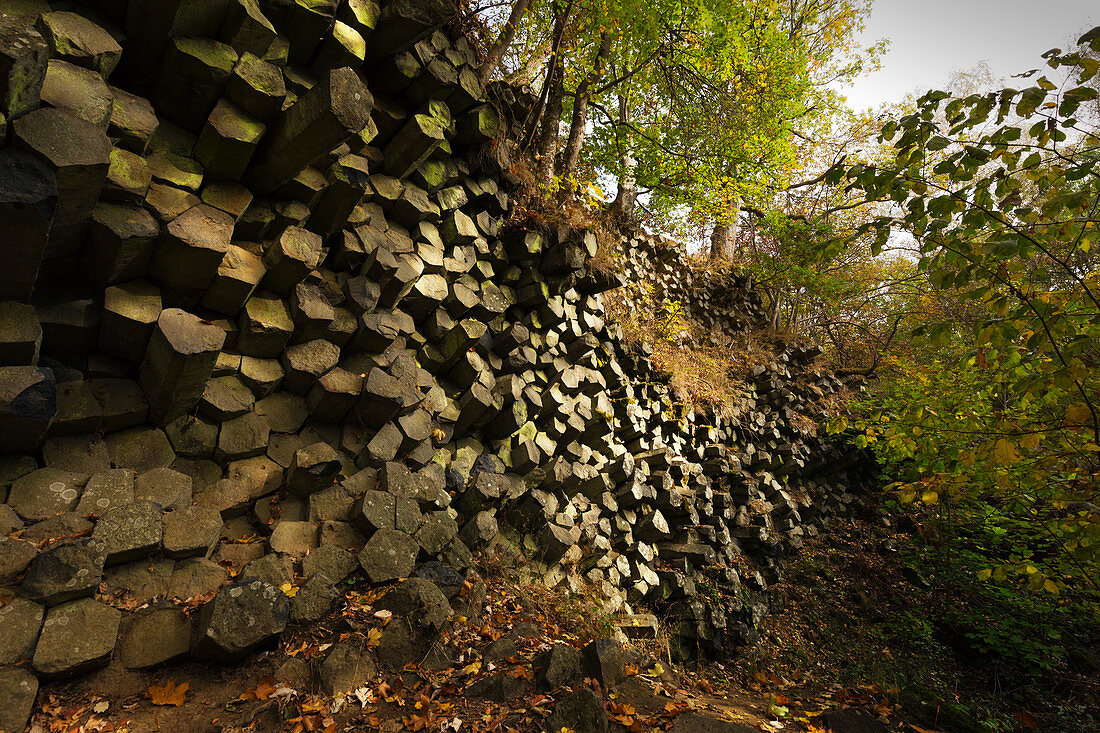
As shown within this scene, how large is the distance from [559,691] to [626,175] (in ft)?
34.7

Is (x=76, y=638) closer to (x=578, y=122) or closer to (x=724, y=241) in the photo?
(x=578, y=122)

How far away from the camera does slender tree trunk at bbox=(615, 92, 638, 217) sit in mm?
10326

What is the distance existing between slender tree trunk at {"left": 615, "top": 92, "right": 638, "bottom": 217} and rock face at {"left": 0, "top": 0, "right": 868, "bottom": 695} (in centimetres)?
396

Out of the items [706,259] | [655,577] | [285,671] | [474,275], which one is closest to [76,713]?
[285,671]

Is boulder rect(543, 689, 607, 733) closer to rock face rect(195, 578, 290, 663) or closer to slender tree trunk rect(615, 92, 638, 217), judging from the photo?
rock face rect(195, 578, 290, 663)

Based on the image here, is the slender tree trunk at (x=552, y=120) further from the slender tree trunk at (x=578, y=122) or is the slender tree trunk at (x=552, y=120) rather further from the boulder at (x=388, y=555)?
the boulder at (x=388, y=555)

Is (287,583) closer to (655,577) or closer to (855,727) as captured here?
(855,727)

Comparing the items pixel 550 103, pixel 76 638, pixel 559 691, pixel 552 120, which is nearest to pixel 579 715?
pixel 559 691

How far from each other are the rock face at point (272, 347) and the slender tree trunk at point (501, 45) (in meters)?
0.33

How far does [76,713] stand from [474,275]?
473 centimetres

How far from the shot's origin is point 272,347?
4.16 metres

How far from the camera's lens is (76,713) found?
2.50 metres

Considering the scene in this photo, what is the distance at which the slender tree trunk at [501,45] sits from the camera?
6.14m

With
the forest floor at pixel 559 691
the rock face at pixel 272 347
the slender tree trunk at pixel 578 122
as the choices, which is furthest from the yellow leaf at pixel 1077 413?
the slender tree trunk at pixel 578 122
